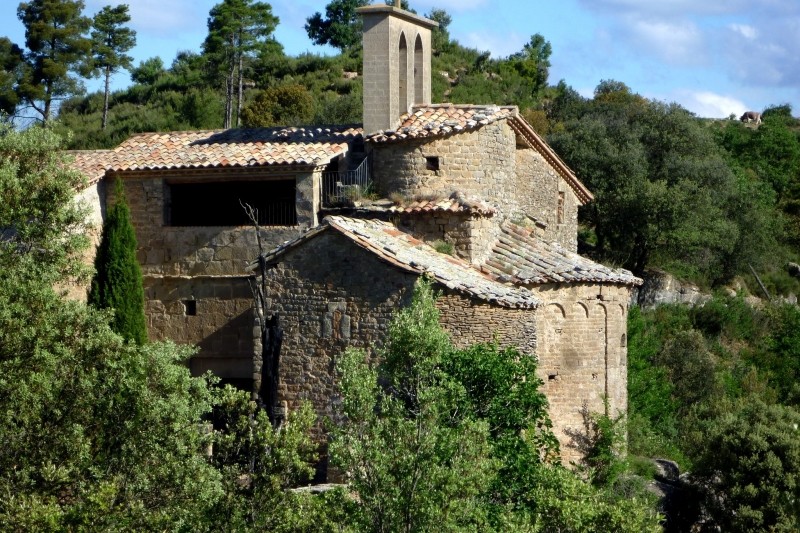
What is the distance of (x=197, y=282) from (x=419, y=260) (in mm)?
5405

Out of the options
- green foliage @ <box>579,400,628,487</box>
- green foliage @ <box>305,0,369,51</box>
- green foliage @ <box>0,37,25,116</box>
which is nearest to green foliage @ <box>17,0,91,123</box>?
green foliage @ <box>0,37,25,116</box>

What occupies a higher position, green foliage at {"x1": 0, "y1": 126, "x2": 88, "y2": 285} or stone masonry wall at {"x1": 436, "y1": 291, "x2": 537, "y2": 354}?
green foliage at {"x1": 0, "y1": 126, "x2": 88, "y2": 285}

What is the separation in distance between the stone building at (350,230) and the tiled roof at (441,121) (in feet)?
0.13

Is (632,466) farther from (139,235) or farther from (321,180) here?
(139,235)

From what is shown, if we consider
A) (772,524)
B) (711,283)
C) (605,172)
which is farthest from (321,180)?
(711,283)

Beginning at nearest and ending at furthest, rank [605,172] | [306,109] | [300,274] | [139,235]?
[300,274]
[139,235]
[605,172]
[306,109]

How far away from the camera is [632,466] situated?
25.5 meters

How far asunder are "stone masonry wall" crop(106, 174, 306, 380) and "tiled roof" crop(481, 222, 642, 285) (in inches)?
181

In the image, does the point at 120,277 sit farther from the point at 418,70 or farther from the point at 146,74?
the point at 146,74

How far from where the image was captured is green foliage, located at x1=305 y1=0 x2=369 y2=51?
65.6m

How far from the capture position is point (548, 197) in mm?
29875

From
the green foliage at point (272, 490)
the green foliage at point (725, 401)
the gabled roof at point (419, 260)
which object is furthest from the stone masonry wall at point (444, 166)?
the green foliage at point (272, 490)

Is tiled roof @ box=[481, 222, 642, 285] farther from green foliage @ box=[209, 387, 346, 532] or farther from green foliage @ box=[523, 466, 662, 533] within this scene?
green foliage @ box=[209, 387, 346, 532]

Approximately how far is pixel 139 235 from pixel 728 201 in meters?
28.1
